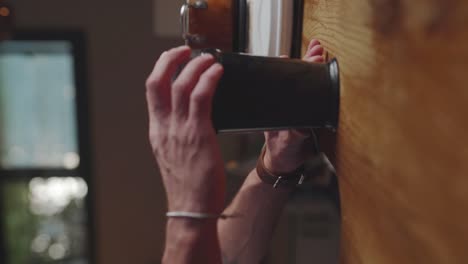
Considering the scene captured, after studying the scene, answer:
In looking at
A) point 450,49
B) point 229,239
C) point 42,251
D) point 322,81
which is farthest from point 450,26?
point 42,251

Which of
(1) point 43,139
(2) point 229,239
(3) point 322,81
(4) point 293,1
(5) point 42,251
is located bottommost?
(5) point 42,251

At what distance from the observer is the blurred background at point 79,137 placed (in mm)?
3148

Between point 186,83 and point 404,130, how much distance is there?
254 millimetres

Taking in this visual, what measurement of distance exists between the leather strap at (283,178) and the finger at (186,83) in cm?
38

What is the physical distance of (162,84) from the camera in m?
0.55

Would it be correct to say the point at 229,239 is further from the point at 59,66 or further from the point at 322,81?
the point at 59,66

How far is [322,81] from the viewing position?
1.94ft

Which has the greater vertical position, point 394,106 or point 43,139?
point 394,106

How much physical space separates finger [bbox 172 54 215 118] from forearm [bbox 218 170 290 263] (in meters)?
0.48

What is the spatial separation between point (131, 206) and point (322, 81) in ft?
9.73

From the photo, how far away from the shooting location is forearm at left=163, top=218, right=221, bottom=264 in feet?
1.81

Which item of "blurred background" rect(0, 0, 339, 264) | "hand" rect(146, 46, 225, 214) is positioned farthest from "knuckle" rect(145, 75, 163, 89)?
"blurred background" rect(0, 0, 339, 264)

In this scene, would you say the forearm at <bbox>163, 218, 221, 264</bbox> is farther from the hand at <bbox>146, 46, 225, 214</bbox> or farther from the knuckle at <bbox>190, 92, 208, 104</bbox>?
the knuckle at <bbox>190, 92, 208, 104</bbox>

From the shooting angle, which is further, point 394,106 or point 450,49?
point 394,106
